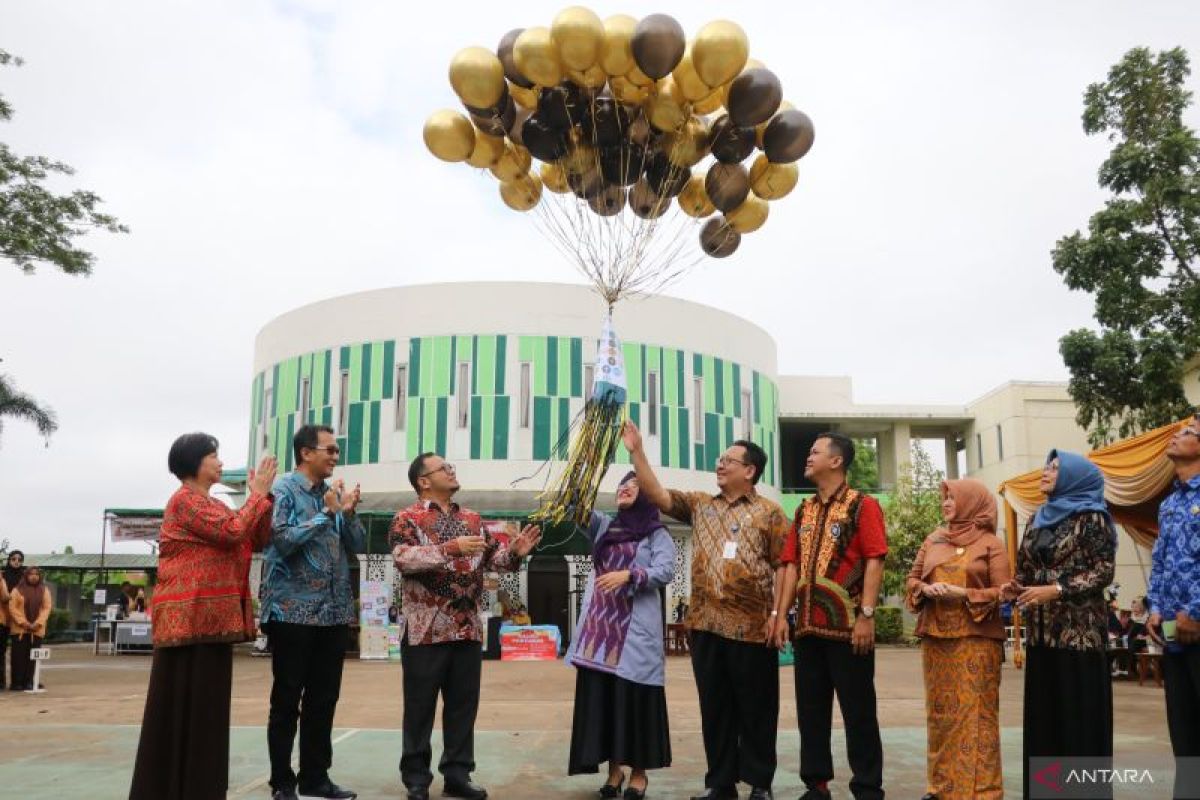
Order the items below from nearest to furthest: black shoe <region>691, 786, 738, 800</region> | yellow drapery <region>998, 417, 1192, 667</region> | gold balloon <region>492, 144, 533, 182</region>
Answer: black shoe <region>691, 786, 738, 800</region>, gold balloon <region>492, 144, 533, 182</region>, yellow drapery <region>998, 417, 1192, 667</region>

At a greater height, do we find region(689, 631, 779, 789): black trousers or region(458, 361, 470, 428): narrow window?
region(458, 361, 470, 428): narrow window

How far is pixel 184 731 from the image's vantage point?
3646mm

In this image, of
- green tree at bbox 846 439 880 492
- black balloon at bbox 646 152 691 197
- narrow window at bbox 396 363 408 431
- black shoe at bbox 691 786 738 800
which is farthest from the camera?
green tree at bbox 846 439 880 492

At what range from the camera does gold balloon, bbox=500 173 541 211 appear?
663cm

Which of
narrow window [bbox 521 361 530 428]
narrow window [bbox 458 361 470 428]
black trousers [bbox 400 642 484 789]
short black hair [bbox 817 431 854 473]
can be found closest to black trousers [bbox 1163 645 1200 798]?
short black hair [bbox 817 431 854 473]

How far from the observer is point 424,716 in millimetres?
4270

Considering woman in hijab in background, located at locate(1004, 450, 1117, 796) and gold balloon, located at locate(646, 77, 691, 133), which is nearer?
woman in hijab in background, located at locate(1004, 450, 1117, 796)

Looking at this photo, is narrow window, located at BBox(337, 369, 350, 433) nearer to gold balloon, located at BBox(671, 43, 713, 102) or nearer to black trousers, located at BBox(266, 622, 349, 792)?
gold balloon, located at BBox(671, 43, 713, 102)

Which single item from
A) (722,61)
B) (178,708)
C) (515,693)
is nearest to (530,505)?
(515,693)

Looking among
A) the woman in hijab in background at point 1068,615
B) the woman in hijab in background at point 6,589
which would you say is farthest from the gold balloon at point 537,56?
the woman in hijab in background at point 6,589

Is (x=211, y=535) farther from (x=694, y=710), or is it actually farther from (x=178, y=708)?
(x=694, y=710)

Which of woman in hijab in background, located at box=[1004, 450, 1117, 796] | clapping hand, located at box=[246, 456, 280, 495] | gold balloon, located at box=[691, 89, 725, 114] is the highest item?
gold balloon, located at box=[691, 89, 725, 114]

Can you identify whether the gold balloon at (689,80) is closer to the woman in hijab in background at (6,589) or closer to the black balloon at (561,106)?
the black balloon at (561,106)

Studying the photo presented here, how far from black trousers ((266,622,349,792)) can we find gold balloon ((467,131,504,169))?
3364 millimetres
